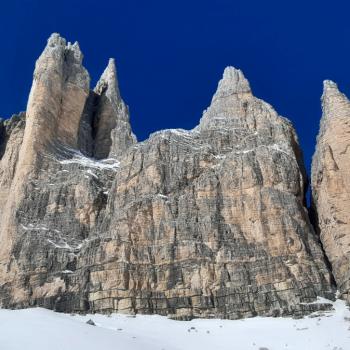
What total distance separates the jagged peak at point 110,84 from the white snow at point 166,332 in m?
51.0

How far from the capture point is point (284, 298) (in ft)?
171

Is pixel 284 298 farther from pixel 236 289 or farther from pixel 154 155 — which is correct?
pixel 154 155

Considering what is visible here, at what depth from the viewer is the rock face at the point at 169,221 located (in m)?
53.8

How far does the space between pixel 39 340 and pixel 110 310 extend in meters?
17.5

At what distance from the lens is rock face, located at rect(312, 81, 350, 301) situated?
185 ft

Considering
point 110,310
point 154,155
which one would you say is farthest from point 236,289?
point 154,155

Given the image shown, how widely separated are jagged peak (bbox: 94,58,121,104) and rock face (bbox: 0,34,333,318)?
19.2 meters

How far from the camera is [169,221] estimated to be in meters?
59.4

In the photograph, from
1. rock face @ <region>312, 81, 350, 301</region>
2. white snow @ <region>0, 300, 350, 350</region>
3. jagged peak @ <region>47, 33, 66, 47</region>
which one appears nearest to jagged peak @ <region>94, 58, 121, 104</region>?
jagged peak @ <region>47, 33, 66, 47</region>

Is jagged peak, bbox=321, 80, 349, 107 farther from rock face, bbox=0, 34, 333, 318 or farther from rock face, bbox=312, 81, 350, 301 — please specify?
rock face, bbox=0, 34, 333, 318

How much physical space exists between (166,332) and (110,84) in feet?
194

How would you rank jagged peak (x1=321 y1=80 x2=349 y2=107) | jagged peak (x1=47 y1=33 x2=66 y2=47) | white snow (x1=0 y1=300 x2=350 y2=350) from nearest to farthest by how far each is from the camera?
white snow (x1=0 y1=300 x2=350 y2=350) → jagged peak (x1=321 y1=80 x2=349 y2=107) → jagged peak (x1=47 y1=33 x2=66 y2=47)

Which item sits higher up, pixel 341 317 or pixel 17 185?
pixel 17 185

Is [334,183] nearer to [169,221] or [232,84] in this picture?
[169,221]
